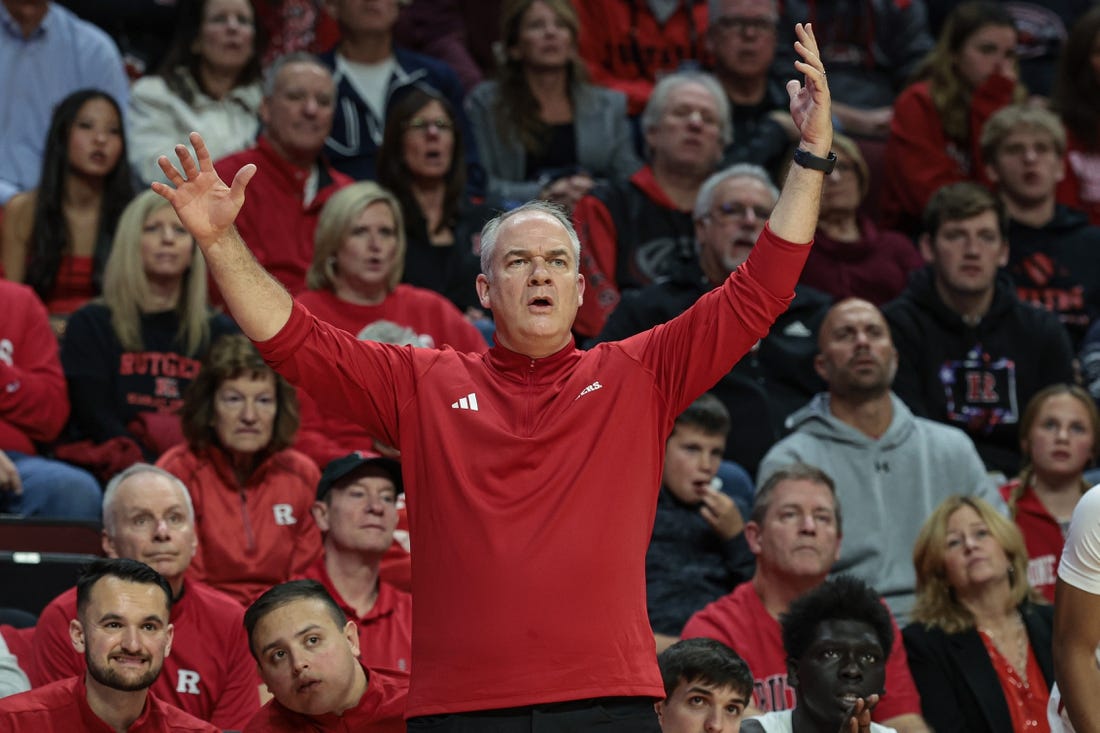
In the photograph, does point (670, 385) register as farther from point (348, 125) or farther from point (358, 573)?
point (348, 125)

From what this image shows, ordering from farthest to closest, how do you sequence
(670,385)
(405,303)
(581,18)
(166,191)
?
(581,18) < (405,303) < (670,385) < (166,191)

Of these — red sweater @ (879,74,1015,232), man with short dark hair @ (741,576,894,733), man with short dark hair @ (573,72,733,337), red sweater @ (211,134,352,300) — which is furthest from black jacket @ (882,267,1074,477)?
red sweater @ (211,134,352,300)

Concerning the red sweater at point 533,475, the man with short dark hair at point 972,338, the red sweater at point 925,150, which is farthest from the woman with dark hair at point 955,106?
the red sweater at point 533,475

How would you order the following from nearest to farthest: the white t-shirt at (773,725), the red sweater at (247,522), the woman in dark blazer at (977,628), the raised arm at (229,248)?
the raised arm at (229,248)
the white t-shirt at (773,725)
the woman in dark blazer at (977,628)
the red sweater at (247,522)

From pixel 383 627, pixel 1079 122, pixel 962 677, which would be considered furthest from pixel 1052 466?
pixel 1079 122

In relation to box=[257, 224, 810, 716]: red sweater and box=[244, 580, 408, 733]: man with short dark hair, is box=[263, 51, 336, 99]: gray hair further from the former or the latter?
box=[257, 224, 810, 716]: red sweater

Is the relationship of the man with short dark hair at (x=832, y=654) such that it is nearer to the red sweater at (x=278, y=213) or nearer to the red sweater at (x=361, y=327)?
the red sweater at (x=361, y=327)

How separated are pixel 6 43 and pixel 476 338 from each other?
9.23 ft

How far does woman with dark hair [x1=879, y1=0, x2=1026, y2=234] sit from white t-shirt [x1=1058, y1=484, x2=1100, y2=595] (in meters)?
4.91

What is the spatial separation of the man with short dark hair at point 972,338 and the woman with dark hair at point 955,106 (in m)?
1.29

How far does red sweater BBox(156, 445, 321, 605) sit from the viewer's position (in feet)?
17.9

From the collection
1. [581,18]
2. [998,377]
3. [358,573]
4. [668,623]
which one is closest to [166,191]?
[358,573]

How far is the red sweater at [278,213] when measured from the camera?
7105mm

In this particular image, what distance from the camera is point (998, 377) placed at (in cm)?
696
